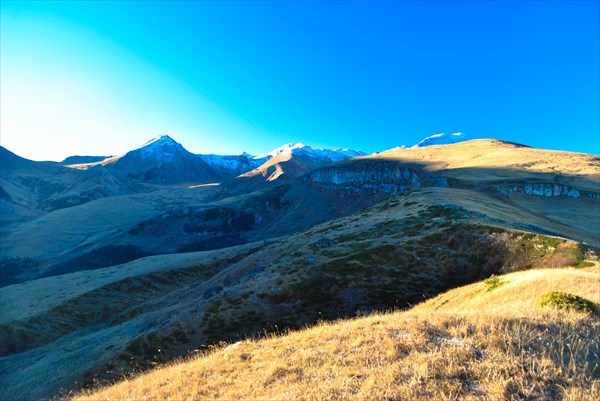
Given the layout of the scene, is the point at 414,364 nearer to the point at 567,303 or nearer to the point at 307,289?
the point at 567,303

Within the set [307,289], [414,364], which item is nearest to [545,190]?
[307,289]

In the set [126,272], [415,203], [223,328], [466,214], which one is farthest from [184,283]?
[466,214]

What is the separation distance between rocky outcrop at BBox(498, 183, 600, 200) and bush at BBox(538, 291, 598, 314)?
355 feet

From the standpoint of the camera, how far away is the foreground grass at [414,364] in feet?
31.8

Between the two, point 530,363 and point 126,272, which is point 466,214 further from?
point 126,272

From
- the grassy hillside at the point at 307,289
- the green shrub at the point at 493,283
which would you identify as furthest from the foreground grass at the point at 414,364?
the grassy hillside at the point at 307,289

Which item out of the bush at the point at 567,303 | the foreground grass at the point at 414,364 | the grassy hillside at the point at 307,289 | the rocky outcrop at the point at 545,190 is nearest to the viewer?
the foreground grass at the point at 414,364

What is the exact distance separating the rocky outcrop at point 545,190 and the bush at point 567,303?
108237mm

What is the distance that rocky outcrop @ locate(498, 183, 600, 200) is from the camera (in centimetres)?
11106

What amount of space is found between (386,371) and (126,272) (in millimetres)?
100779

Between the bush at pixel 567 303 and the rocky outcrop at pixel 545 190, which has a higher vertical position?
the rocky outcrop at pixel 545 190

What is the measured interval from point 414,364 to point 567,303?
10.7m

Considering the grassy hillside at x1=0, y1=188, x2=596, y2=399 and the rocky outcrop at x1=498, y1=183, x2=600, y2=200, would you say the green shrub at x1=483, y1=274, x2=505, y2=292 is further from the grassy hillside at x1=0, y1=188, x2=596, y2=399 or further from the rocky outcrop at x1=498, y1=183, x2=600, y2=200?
the rocky outcrop at x1=498, y1=183, x2=600, y2=200

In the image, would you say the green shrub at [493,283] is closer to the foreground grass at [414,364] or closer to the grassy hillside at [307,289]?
the grassy hillside at [307,289]
